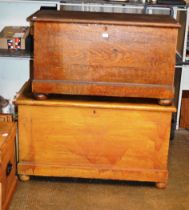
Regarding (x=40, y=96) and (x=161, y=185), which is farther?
(x=161, y=185)

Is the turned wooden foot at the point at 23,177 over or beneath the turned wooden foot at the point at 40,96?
beneath

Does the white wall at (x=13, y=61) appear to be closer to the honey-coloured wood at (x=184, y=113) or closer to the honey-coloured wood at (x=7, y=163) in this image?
the honey-coloured wood at (x=7, y=163)

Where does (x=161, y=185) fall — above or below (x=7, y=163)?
below

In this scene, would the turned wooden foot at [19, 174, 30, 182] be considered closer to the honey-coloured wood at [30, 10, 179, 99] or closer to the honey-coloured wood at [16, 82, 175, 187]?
the honey-coloured wood at [16, 82, 175, 187]

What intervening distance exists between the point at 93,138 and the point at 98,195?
280mm

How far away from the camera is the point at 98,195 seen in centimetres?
208

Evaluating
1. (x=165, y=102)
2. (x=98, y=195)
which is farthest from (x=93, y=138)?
(x=165, y=102)

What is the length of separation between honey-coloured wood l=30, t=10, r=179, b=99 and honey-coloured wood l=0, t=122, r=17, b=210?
24 cm

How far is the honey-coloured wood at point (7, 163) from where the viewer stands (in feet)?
6.13

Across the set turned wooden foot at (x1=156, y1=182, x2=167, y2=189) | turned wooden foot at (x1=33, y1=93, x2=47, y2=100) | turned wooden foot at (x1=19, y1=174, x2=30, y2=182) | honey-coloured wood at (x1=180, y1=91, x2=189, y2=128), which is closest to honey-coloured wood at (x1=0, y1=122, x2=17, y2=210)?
turned wooden foot at (x1=19, y1=174, x2=30, y2=182)

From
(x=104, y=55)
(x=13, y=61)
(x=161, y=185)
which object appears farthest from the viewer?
(x=13, y=61)

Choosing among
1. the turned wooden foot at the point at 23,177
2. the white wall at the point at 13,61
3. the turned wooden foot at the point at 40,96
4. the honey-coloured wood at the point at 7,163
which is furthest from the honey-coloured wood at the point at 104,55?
the white wall at the point at 13,61

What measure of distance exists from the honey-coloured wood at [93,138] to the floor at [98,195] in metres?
0.07

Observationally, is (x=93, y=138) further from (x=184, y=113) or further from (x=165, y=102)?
(x=184, y=113)
